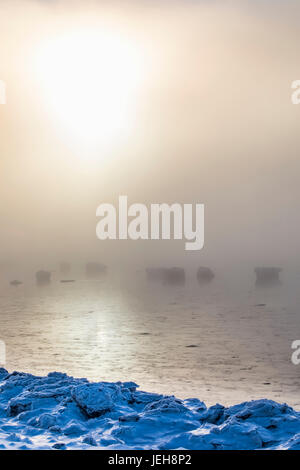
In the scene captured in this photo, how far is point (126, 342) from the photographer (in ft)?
99.7

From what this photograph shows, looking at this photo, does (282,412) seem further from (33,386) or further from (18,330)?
(18,330)

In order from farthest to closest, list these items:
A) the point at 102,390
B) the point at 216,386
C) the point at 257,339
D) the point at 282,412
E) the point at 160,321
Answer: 1. the point at 160,321
2. the point at 257,339
3. the point at 216,386
4. the point at 102,390
5. the point at 282,412

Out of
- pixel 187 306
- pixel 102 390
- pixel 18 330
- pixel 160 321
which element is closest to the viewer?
pixel 102 390

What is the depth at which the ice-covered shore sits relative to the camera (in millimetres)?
9055

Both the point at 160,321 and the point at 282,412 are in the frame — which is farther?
the point at 160,321

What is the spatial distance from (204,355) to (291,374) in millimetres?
5848

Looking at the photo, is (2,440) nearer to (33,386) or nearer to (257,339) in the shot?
(33,386)

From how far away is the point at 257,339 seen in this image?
3294cm

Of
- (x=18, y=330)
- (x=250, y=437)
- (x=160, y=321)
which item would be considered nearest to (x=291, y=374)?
(x=250, y=437)

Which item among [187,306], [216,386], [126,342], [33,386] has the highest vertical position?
[33,386]

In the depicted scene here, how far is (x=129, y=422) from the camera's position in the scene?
10070 millimetres

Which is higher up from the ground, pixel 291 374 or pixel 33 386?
pixel 33 386

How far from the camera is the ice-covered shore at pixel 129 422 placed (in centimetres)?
905
